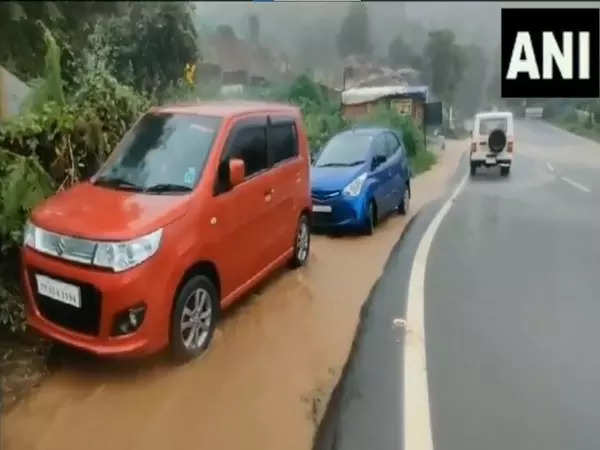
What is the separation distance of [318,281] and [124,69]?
3.12 metres

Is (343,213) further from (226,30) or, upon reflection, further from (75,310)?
(75,310)

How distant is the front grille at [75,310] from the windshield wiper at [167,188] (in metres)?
0.89

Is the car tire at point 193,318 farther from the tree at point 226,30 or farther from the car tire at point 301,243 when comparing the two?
the car tire at point 301,243

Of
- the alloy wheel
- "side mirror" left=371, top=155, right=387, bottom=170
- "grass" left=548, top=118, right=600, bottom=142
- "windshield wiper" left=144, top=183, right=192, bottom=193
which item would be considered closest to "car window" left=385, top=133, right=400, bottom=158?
"side mirror" left=371, top=155, right=387, bottom=170

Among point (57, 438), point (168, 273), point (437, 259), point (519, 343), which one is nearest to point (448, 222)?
point (437, 259)

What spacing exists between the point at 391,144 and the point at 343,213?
2.18 metres

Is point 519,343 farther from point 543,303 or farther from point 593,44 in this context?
point 593,44

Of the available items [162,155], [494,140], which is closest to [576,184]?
[494,140]

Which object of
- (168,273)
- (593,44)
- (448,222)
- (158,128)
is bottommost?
(448,222)

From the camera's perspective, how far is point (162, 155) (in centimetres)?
444

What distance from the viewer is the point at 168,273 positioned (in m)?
3.71

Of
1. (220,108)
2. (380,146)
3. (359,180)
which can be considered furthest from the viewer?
(380,146)

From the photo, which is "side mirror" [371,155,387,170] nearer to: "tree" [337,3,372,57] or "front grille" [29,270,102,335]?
"tree" [337,3,372,57]

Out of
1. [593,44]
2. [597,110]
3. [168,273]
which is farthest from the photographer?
[168,273]
